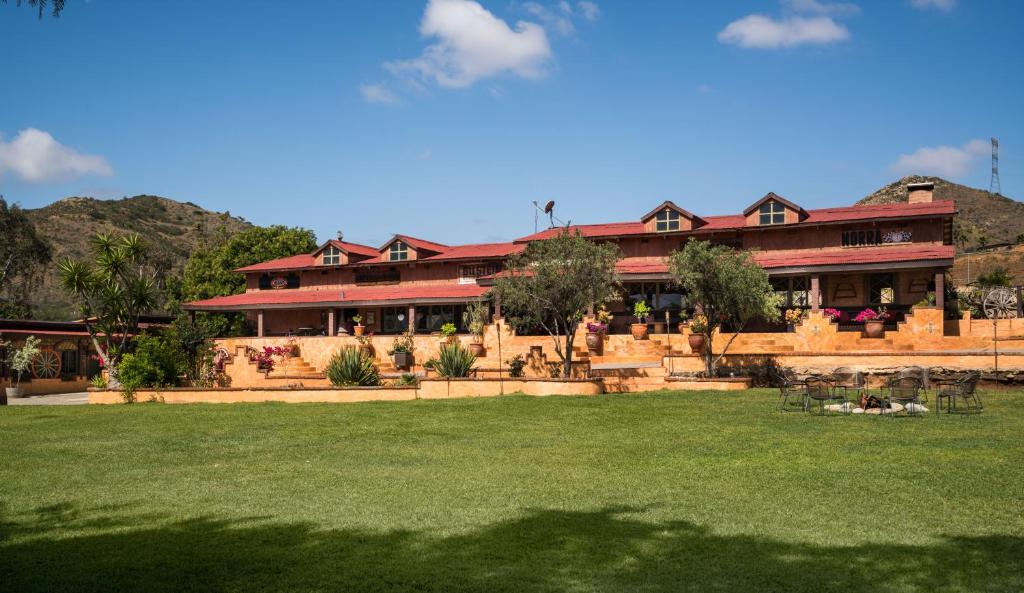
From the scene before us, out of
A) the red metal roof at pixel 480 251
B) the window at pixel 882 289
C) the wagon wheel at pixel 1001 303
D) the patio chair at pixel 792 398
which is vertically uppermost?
the red metal roof at pixel 480 251

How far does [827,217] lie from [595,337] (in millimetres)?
13282

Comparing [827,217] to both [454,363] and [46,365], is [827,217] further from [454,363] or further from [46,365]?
[46,365]

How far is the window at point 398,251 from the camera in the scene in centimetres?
4488

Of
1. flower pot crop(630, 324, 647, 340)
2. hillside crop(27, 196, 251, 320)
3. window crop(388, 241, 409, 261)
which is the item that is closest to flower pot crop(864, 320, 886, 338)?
flower pot crop(630, 324, 647, 340)

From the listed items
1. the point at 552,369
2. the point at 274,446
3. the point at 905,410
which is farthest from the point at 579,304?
the point at 274,446

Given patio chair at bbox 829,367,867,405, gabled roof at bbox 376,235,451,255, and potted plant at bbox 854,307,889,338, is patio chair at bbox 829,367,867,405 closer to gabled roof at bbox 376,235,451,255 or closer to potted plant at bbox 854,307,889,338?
potted plant at bbox 854,307,889,338

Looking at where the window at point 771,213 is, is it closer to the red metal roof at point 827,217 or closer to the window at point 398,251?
the red metal roof at point 827,217

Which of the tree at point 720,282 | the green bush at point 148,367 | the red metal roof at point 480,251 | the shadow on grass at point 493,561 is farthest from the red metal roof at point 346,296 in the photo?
the shadow on grass at point 493,561

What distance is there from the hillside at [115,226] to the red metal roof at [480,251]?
3166 centimetres

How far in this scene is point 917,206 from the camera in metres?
35.9

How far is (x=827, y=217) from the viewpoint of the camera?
118 ft

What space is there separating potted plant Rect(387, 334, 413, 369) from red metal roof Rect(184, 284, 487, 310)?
604 cm

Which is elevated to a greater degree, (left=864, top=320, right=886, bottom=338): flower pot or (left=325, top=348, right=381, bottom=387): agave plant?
(left=864, top=320, right=886, bottom=338): flower pot

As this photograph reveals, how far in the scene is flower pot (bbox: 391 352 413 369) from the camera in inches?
1262
